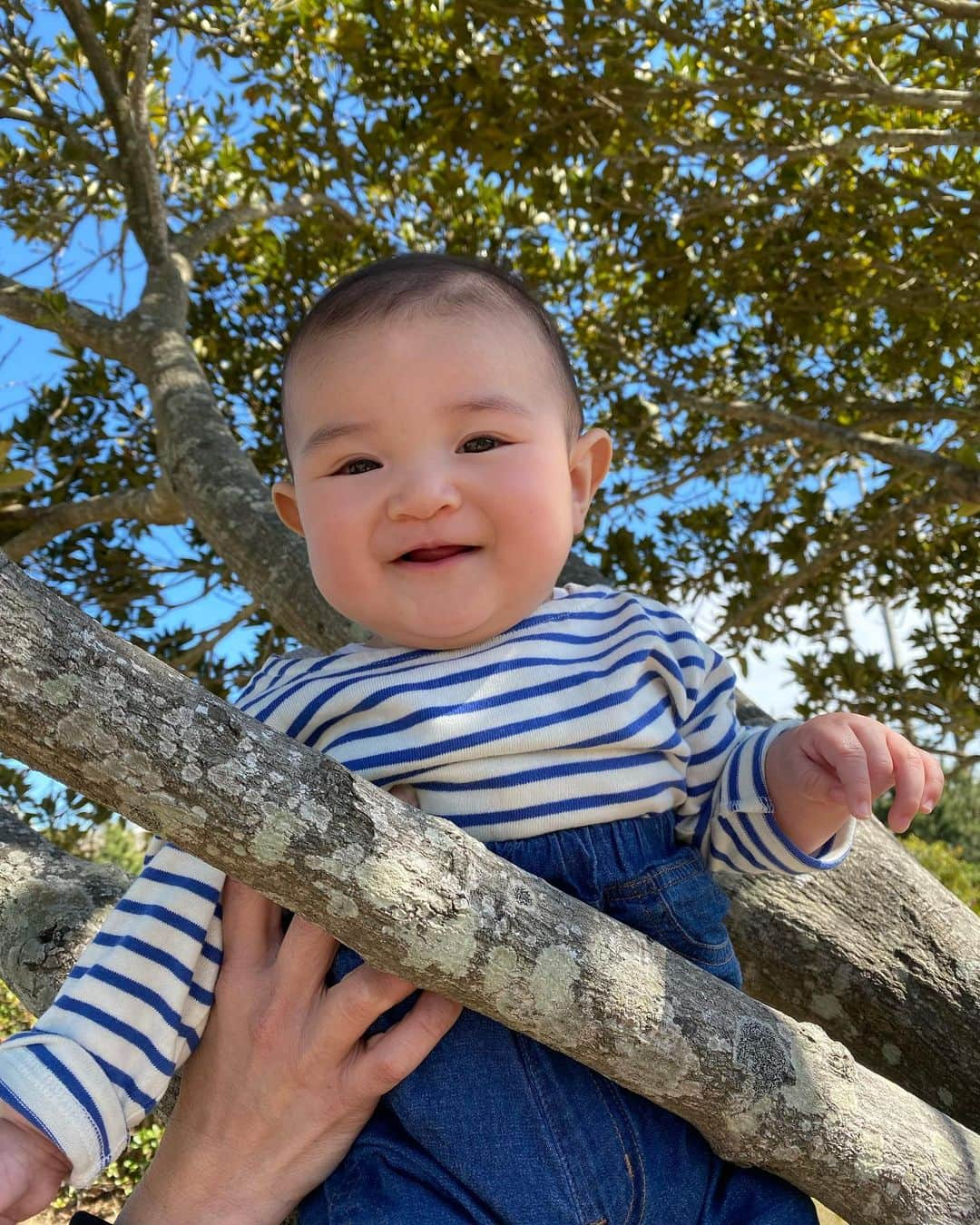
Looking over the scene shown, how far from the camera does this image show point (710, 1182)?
1372 mm

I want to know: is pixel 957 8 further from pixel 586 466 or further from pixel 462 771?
pixel 462 771

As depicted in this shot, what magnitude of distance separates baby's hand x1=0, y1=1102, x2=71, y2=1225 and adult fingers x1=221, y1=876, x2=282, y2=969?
32cm

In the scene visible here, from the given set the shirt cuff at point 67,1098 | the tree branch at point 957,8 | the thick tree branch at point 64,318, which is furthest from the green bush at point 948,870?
the shirt cuff at point 67,1098

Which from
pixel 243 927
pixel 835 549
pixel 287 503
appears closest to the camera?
pixel 243 927

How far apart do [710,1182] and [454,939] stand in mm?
600

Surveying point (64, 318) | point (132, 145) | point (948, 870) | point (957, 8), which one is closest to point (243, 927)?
point (64, 318)

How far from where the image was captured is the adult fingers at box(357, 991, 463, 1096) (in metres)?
1.31

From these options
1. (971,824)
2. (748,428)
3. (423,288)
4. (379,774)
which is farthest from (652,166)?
(971,824)

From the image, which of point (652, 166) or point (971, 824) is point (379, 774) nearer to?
point (652, 166)

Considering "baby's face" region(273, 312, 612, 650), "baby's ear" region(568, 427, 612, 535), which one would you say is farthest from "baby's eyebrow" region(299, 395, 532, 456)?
"baby's ear" region(568, 427, 612, 535)

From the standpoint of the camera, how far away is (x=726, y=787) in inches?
63.8

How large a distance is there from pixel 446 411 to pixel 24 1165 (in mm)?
1123

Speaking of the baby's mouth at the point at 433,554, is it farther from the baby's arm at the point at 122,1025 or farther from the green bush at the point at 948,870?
the green bush at the point at 948,870

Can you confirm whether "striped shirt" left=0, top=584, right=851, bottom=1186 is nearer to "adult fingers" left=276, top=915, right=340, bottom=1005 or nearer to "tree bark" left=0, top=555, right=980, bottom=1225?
"adult fingers" left=276, top=915, right=340, bottom=1005
